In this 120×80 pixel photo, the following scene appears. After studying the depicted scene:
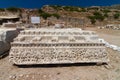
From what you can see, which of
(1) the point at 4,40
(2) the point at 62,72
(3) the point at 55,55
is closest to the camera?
(2) the point at 62,72

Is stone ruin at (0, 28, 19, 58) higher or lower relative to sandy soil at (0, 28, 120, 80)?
higher

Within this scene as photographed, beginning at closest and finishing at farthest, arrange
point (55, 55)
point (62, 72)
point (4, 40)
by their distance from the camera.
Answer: point (62, 72) < point (55, 55) < point (4, 40)

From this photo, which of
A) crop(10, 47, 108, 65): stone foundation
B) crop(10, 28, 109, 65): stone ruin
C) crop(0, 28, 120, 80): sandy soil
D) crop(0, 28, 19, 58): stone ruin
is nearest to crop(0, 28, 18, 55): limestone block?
crop(0, 28, 19, 58): stone ruin

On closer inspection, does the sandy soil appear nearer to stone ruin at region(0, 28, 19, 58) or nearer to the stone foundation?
A: the stone foundation

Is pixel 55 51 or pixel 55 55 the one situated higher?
pixel 55 51

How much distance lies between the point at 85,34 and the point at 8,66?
10.6 ft

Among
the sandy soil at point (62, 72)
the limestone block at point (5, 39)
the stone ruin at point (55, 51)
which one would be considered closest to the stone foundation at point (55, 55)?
the stone ruin at point (55, 51)

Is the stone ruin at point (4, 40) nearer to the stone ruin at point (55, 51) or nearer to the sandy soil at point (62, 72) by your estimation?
the sandy soil at point (62, 72)

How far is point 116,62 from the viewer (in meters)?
6.51

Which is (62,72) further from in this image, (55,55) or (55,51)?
(55,51)

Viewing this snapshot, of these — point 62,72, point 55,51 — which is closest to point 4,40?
point 55,51

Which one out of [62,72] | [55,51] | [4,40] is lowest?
[62,72]

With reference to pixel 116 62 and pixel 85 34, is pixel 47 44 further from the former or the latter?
pixel 116 62

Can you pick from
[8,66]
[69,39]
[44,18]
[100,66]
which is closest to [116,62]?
[100,66]
